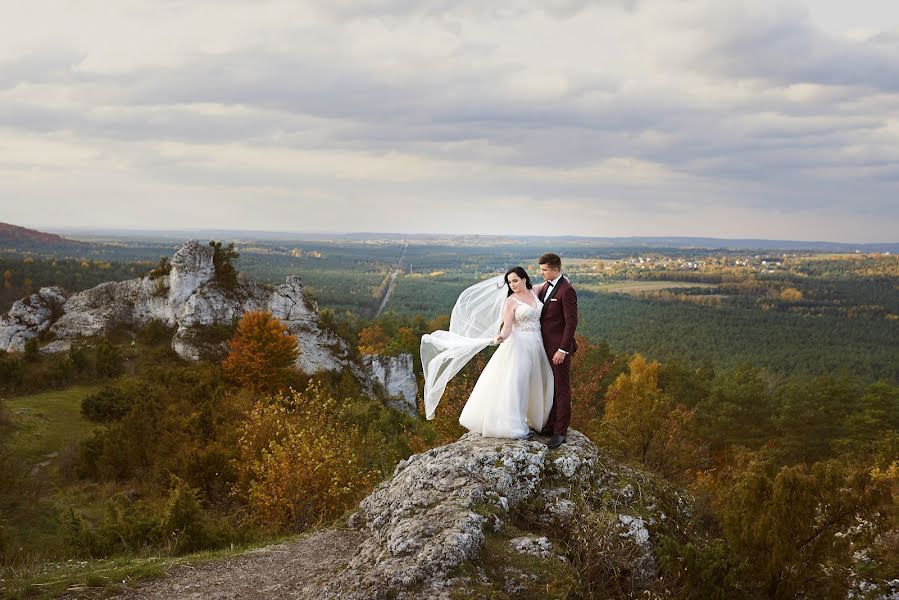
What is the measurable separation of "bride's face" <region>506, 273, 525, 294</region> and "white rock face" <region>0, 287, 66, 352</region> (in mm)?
39378

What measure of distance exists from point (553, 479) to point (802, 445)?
36281 millimetres

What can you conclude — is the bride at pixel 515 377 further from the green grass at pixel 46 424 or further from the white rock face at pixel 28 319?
the white rock face at pixel 28 319

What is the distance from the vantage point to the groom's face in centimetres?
887

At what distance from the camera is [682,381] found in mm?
49062

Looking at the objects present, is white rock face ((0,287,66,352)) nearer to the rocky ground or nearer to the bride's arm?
the rocky ground

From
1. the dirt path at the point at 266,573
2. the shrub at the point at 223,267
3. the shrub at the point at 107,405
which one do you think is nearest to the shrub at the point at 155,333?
the shrub at the point at 223,267

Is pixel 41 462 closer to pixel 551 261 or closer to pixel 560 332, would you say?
pixel 560 332

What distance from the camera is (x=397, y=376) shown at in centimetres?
5038

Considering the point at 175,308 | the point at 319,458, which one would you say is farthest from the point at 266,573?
the point at 175,308

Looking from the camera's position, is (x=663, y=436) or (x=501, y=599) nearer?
(x=501, y=599)

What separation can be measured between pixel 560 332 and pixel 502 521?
9.48 feet

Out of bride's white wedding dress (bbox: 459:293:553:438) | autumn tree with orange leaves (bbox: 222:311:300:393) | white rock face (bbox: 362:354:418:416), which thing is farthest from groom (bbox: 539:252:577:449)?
white rock face (bbox: 362:354:418:416)

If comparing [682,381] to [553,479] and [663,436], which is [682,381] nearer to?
[663,436]

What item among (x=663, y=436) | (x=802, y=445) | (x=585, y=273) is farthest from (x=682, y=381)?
(x=585, y=273)
